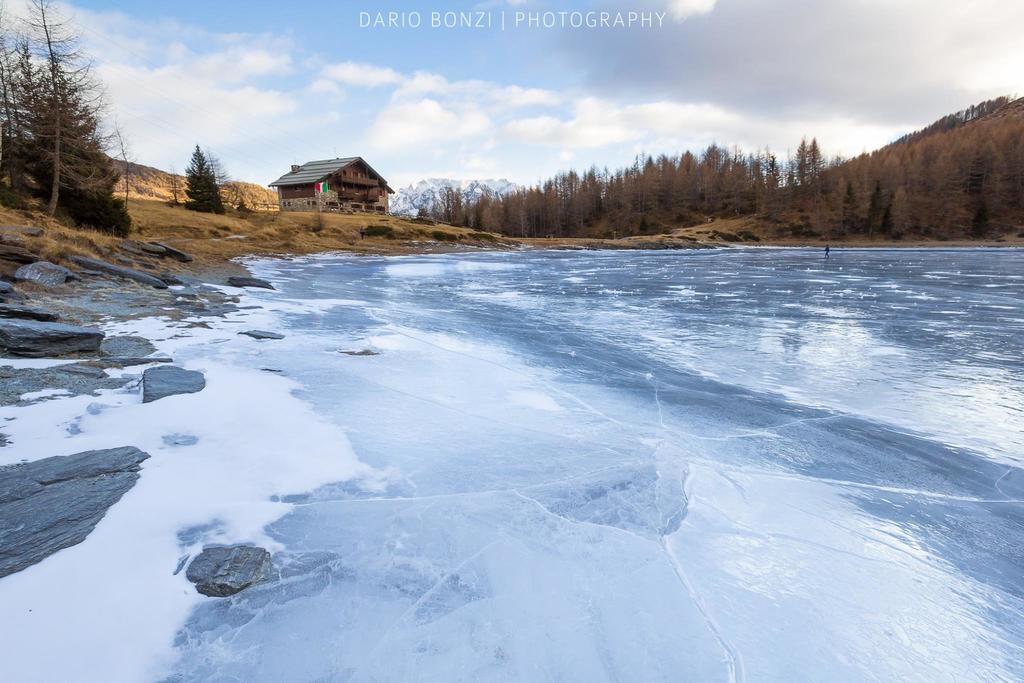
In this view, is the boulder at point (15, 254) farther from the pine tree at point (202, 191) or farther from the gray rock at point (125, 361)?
the pine tree at point (202, 191)

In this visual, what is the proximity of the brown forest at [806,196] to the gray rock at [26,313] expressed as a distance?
88.1m

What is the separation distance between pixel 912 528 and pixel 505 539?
9.39ft

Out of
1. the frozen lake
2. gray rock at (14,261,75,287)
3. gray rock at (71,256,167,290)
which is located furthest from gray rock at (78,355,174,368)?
gray rock at (71,256,167,290)

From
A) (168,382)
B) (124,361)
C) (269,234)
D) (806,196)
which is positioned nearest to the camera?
(168,382)

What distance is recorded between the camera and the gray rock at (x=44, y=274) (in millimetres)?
8711

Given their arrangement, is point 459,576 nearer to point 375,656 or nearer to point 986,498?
point 375,656

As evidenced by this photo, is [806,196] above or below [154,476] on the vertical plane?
above

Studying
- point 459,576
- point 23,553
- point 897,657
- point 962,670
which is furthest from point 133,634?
point 962,670

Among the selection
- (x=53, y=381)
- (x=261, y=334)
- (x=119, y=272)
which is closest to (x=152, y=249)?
(x=119, y=272)

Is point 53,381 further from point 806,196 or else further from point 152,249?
point 806,196

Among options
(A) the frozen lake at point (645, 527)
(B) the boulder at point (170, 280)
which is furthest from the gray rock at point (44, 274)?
(A) the frozen lake at point (645, 527)

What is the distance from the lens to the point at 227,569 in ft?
8.72

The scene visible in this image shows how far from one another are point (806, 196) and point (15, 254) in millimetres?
117243

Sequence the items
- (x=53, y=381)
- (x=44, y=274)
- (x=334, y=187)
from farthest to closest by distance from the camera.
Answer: (x=334, y=187) → (x=44, y=274) → (x=53, y=381)
